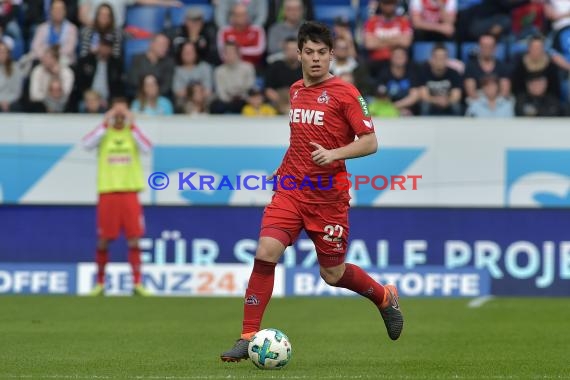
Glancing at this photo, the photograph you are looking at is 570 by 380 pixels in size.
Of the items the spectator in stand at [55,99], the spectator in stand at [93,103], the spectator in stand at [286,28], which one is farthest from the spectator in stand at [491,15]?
the spectator in stand at [55,99]

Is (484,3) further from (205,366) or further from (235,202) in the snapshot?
(205,366)

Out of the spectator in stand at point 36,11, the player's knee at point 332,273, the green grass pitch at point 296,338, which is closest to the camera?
the green grass pitch at point 296,338

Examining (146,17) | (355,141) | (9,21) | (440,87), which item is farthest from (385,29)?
(355,141)

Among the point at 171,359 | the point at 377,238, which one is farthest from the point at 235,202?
the point at 171,359

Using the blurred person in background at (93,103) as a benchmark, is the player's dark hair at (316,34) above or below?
above

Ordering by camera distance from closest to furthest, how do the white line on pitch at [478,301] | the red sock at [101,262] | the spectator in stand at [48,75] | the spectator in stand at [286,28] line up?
the white line on pitch at [478,301] → the red sock at [101,262] → the spectator in stand at [48,75] → the spectator in stand at [286,28]

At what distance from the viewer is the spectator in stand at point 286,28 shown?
19.7m

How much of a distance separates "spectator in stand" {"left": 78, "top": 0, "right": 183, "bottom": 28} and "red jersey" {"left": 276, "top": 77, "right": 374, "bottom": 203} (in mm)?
11322

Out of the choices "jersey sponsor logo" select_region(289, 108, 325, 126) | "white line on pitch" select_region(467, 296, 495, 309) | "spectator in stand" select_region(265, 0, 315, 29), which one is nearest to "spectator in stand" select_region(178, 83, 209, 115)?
"spectator in stand" select_region(265, 0, 315, 29)

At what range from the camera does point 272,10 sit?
20.2m

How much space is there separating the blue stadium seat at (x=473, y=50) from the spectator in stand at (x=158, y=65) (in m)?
4.37

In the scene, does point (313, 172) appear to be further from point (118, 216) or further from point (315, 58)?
point (118, 216)

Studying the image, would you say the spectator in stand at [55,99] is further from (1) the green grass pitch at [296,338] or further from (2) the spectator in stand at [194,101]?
(1) the green grass pitch at [296,338]

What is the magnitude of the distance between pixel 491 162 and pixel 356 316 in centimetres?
457
